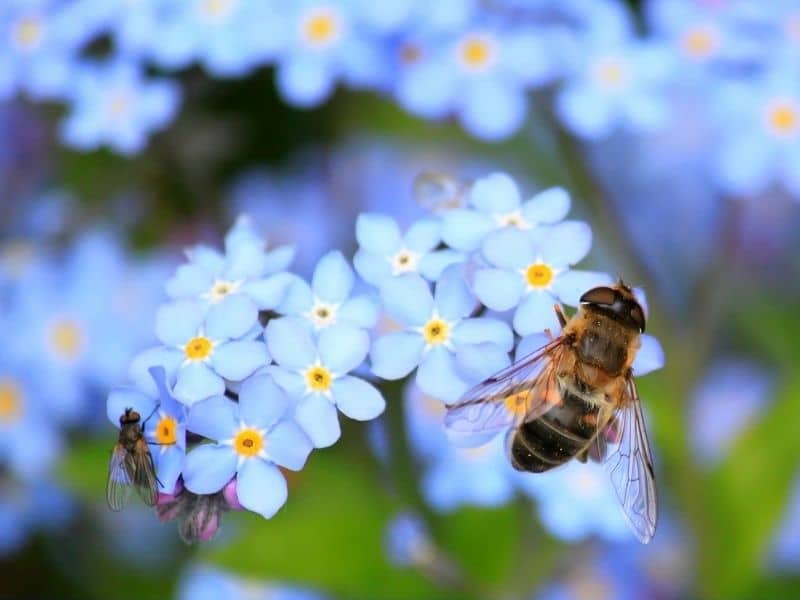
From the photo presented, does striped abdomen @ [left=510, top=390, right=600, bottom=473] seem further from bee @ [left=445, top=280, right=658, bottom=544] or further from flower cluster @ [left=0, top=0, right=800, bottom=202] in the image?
flower cluster @ [left=0, top=0, right=800, bottom=202]

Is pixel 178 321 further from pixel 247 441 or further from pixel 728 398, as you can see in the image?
pixel 728 398

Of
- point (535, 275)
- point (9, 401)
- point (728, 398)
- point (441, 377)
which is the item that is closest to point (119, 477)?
point (441, 377)

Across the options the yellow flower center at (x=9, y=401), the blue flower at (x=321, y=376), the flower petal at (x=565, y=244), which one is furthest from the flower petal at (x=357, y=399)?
the yellow flower center at (x=9, y=401)

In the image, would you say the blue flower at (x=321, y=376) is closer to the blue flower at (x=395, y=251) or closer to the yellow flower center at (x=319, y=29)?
the blue flower at (x=395, y=251)

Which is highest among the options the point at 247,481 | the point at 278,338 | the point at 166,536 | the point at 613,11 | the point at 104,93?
the point at 613,11

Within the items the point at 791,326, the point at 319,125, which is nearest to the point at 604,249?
the point at 791,326

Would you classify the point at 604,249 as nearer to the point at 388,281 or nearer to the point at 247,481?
the point at 388,281

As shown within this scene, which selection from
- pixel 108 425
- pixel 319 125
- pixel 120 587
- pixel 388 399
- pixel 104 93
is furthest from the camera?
pixel 319 125
